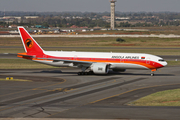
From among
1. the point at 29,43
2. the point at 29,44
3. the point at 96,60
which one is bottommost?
the point at 96,60

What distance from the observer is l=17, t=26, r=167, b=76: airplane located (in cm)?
4891

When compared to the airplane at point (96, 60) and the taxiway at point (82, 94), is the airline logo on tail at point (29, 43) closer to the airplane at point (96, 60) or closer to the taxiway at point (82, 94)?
Answer: the airplane at point (96, 60)

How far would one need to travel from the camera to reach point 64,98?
106 ft

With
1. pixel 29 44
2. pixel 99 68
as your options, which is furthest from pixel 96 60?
pixel 29 44

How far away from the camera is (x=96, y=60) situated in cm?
5066

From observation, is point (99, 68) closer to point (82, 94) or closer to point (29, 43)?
point (82, 94)

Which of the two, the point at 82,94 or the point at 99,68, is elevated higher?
the point at 99,68

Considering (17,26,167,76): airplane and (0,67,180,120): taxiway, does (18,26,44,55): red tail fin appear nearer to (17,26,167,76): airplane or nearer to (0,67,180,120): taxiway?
(17,26,167,76): airplane

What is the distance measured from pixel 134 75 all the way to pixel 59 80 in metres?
14.2

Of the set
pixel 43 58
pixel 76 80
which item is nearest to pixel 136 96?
pixel 76 80

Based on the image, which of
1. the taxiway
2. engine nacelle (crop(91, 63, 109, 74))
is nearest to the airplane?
engine nacelle (crop(91, 63, 109, 74))

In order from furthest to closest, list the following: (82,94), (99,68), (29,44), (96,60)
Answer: (29,44) → (96,60) → (99,68) → (82,94)

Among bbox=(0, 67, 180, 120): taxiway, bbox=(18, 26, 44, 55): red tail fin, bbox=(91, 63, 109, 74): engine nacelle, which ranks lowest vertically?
bbox=(0, 67, 180, 120): taxiway

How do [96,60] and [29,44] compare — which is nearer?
[96,60]
